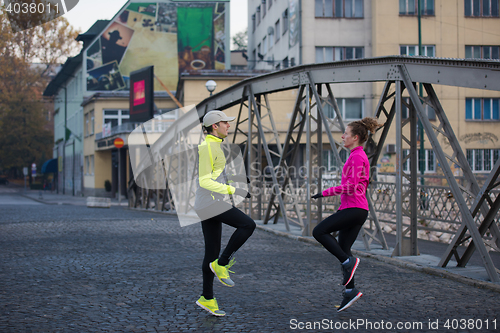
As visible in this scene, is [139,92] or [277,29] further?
[277,29]

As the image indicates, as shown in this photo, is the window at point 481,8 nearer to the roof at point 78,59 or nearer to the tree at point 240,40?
the roof at point 78,59

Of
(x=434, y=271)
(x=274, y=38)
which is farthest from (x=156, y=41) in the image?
(x=434, y=271)

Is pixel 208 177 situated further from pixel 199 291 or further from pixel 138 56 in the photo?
pixel 138 56

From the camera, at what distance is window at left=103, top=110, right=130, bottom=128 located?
4578 centimetres

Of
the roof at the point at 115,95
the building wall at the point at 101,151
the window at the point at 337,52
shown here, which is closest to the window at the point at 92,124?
the building wall at the point at 101,151

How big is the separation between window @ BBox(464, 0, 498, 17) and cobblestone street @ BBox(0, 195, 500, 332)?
2988cm

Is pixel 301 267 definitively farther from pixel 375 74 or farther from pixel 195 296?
pixel 375 74

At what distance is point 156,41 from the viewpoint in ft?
153

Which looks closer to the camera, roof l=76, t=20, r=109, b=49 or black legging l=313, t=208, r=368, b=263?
black legging l=313, t=208, r=368, b=263

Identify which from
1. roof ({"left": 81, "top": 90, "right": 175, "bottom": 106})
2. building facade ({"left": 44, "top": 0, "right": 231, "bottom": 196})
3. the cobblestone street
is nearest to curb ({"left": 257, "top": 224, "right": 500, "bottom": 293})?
the cobblestone street

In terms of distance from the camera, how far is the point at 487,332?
16.0ft

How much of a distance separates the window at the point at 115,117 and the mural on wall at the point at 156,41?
2130 mm

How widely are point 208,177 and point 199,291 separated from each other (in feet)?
5.64

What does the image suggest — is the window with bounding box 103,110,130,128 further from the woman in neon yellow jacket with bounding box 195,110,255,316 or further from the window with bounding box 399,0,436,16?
the woman in neon yellow jacket with bounding box 195,110,255,316
